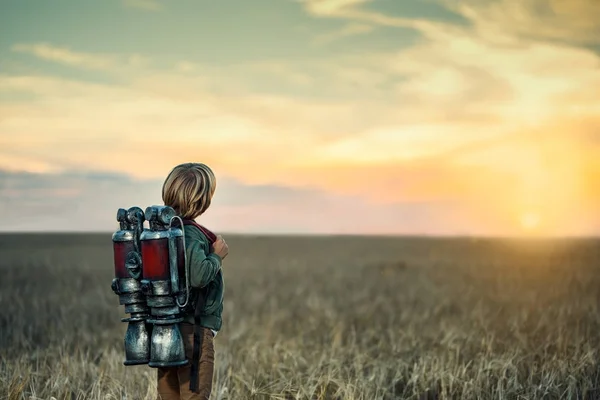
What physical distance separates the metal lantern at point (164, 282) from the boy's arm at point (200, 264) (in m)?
0.04

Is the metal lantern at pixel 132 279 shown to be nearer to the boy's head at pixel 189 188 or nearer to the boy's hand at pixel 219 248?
the boy's head at pixel 189 188

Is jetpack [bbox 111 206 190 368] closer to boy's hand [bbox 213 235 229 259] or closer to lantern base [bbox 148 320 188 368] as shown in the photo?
lantern base [bbox 148 320 188 368]

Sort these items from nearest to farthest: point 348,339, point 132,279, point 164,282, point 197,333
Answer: point 164,282, point 132,279, point 197,333, point 348,339

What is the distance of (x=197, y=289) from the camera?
4.28 metres

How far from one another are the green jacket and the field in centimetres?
181

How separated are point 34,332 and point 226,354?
3.33 metres

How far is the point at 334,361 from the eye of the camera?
6.92 metres

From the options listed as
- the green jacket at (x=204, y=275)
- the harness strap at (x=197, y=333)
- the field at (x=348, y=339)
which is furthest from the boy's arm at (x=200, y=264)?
the field at (x=348, y=339)

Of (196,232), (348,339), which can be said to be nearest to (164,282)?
(196,232)

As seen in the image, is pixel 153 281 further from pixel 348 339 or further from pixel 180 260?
pixel 348 339

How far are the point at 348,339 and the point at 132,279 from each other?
5613mm

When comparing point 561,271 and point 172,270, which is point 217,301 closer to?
point 172,270

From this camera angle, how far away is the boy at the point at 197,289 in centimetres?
424

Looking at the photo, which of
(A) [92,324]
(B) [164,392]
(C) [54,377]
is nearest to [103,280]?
(A) [92,324]
